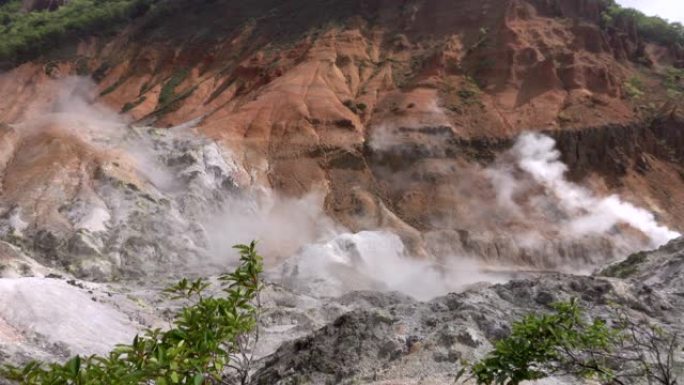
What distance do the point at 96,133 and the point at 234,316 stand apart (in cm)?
4023

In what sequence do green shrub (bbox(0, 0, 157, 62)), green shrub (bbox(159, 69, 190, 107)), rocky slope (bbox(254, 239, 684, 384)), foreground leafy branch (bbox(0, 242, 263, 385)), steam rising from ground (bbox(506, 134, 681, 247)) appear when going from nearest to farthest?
1. foreground leafy branch (bbox(0, 242, 263, 385))
2. rocky slope (bbox(254, 239, 684, 384))
3. steam rising from ground (bbox(506, 134, 681, 247))
4. green shrub (bbox(159, 69, 190, 107))
5. green shrub (bbox(0, 0, 157, 62))

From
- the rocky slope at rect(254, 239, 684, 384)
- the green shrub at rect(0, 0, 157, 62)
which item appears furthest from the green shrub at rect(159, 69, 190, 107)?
the rocky slope at rect(254, 239, 684, 384)

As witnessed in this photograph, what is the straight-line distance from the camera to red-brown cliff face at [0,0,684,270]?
4381 cm

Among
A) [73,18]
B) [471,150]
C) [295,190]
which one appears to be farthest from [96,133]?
[73,18]

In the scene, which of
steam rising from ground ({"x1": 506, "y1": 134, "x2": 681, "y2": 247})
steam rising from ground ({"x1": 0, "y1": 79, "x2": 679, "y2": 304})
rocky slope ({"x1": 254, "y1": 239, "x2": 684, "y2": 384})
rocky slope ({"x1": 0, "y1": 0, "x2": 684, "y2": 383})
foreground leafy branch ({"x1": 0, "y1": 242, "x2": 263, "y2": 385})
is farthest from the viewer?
steam rising from ground ({"x1": 506, "y1": 134, "x2": 681, "y2": 247})

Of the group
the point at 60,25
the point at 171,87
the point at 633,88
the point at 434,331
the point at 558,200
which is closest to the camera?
the point at 434,331

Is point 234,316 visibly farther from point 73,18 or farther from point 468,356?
point 73,18

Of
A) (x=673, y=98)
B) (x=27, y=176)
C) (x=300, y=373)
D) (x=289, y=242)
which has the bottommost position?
(x=289, y=242)

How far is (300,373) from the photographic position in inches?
623

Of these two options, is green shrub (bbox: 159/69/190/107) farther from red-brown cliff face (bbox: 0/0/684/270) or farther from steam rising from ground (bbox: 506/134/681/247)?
steam rising from ground (bbox: 506/134/681/247)

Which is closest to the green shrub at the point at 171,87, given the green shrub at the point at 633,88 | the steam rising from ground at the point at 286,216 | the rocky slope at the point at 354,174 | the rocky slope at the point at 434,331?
the rocky slope at the point at 354,174

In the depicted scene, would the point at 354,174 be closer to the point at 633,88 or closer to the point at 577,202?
the point at 577,202

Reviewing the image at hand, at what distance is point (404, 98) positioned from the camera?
51.1m

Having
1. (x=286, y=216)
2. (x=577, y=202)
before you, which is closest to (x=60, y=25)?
(x=286, y=216)
